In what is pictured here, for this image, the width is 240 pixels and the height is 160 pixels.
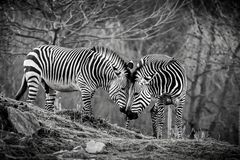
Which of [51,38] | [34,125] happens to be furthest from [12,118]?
[51,38]

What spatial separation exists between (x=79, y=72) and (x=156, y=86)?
81.5 inches

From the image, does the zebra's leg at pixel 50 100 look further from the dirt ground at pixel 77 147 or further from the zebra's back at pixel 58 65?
the dirt ground at pixel 77 147

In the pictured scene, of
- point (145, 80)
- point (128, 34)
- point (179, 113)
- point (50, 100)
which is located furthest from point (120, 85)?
point (128, 34)

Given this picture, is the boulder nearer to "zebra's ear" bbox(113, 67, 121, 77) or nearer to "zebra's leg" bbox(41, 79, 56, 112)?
"zebra's ear" bbox(113, 67, 121, 77)

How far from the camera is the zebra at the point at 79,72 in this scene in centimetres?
1102

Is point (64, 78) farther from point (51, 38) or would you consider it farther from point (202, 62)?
point (202, 62)

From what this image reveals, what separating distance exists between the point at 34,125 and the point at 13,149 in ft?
3.20

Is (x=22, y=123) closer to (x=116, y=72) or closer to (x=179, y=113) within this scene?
(x=116, y=72)

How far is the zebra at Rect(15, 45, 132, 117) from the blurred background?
1.35 meters

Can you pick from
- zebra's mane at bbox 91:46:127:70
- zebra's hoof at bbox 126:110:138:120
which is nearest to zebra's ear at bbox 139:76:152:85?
zebra's mane at bbox 91:46:127:70

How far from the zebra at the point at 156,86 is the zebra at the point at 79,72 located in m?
0.27

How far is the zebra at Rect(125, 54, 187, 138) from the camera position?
11.2 meters

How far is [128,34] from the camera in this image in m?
17.1

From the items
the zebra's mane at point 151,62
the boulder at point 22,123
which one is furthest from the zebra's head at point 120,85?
the boulder at point 22,123
